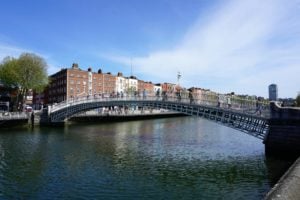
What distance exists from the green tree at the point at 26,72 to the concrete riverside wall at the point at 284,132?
49.5 meters

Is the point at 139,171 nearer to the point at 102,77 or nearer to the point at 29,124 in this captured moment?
the point at 29,124

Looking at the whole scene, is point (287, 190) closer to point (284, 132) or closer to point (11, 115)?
point (284, 132)

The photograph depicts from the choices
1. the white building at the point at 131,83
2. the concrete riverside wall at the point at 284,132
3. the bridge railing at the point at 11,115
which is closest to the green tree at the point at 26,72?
the bridge railing at the point at 11,115

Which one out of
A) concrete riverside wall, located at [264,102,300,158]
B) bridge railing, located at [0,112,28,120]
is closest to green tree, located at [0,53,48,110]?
bridge railing, located at [0,112,28,120]

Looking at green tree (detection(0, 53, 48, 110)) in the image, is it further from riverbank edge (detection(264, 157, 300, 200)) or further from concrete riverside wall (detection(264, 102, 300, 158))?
riverbank edge (detection(264, 157, 300, 200))

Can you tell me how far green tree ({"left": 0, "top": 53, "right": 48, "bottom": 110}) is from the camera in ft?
209

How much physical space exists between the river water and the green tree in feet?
118

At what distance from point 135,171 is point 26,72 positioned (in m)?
49.6

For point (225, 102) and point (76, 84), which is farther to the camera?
point (76, 84)

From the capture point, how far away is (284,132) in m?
24.2

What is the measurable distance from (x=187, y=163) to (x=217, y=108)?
33.2 ft

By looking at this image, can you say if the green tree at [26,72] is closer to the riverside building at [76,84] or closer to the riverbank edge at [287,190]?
the riverside building at [76,84]

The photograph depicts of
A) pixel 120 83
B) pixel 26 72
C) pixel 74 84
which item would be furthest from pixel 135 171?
pixel 120 83

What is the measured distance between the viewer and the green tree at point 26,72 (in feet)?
209
